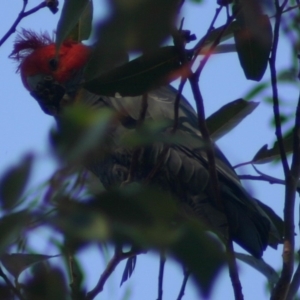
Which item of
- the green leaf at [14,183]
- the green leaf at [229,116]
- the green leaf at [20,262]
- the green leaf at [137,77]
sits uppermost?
the green leaf at [229,116]

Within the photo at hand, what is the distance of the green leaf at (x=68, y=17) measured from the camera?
0.93 metres

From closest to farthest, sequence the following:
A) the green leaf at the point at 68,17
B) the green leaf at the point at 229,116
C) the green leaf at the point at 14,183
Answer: the green leaf at the point at 14,183 < the green leaf at the point at 68,17 < the green leaf at the point at 229,116

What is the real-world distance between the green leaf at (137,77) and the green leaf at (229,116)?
0.71m

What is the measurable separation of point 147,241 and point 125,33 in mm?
154

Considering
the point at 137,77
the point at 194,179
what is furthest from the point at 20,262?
the point at 194,179

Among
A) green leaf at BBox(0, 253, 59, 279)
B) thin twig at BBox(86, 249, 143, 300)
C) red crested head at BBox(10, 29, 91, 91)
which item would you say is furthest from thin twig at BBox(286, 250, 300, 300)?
red crested head at BBox(10, 29, 91, 91)

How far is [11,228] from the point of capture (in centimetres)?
45

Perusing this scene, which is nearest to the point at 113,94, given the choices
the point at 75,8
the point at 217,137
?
the point at 75,8

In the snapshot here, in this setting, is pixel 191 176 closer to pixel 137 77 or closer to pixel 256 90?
pixel 256 90

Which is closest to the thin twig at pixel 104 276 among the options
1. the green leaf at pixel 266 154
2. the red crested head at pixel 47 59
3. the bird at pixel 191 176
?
the bird at pixel 191 176

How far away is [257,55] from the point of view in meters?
1.53

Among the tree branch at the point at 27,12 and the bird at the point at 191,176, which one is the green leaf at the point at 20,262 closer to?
the tree branch at the point at 27,12

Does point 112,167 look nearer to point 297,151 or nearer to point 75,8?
point 297,151

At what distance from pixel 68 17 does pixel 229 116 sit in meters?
1.06
